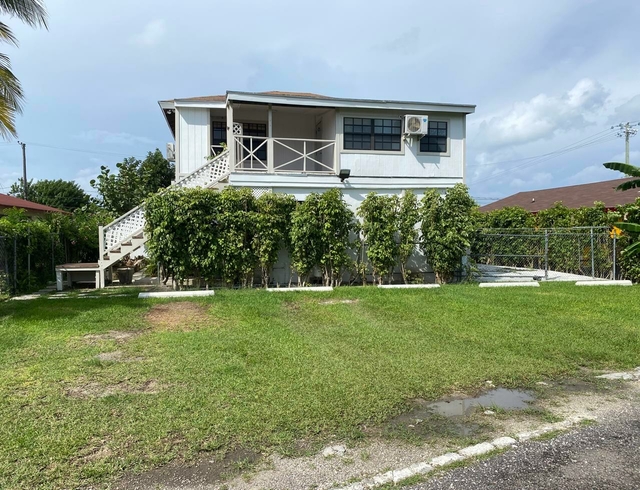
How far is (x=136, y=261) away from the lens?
57.6 ft

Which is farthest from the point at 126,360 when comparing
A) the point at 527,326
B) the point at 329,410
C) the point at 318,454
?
the point at 527,326

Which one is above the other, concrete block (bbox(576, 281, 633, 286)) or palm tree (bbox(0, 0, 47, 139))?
palm tree (bbox(0, 0, 47, 139))

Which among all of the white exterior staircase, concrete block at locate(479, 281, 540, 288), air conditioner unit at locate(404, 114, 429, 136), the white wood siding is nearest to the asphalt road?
concrete block at locate(479, 281, 540, 288)

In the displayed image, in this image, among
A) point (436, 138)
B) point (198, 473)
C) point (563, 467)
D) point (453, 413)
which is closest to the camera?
point (198, 473)

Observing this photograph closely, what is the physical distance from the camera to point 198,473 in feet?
10.7

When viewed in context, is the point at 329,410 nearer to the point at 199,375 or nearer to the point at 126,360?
the point at 199,375

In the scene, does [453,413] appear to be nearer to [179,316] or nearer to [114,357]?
[114,357]

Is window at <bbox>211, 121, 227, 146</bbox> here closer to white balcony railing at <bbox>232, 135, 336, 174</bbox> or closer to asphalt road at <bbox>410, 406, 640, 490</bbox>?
white balcony railing at <bbox>232, 135, 336, 174</bbox>

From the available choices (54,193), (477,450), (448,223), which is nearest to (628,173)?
(448,223)

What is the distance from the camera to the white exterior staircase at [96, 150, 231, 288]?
12.1 metres

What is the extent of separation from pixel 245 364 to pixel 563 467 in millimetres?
3581

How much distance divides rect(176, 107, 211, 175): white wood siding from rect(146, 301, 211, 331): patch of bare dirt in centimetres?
691

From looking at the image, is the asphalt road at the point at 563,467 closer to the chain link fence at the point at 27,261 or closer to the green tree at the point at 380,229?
the green tree at the point at 380,229

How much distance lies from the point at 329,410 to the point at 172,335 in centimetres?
368
